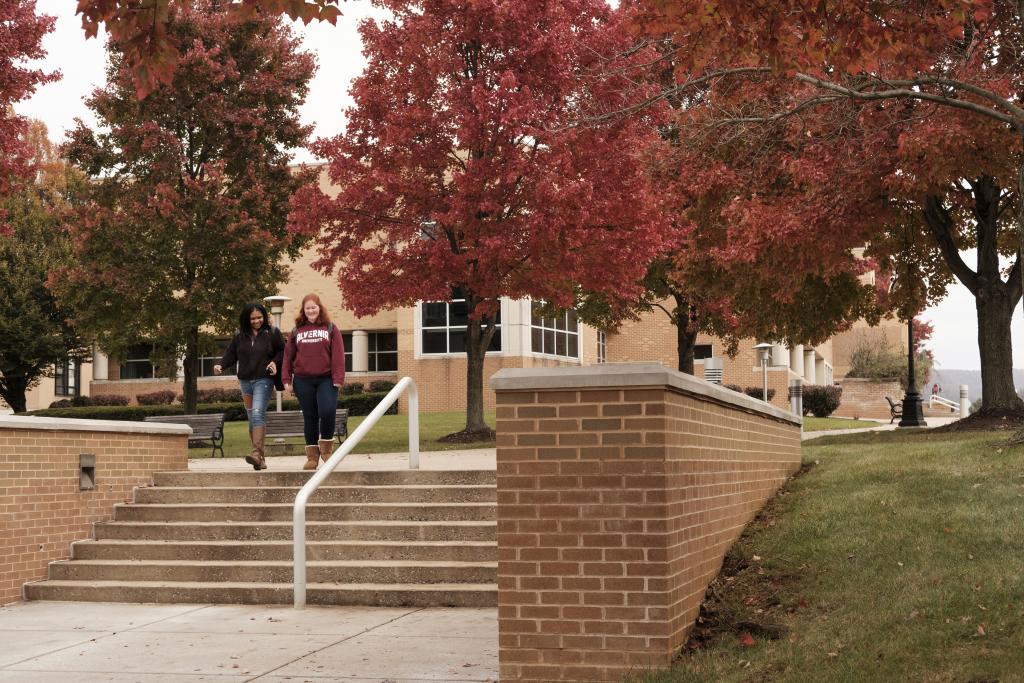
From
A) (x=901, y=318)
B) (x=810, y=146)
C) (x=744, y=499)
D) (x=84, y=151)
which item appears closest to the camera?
(x=744, y=499)

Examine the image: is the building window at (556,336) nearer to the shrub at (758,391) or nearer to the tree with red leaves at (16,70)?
the shrub at (758,391)

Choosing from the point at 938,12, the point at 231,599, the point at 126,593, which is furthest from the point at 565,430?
the point at 938,12

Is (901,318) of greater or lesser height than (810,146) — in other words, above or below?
below

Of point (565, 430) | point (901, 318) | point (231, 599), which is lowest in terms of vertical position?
point (231, 599)

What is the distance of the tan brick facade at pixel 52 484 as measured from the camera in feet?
33.1

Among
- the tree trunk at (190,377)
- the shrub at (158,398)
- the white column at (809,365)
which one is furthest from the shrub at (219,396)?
the white column at (809,365)

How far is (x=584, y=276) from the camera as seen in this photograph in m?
20.0

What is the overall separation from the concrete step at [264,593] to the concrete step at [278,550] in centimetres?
43

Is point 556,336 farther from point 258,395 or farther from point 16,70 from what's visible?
point 258,395

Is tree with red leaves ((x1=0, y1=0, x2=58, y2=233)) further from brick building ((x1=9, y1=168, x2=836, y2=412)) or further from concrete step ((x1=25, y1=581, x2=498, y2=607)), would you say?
brick building ((x1=9, y1=168, x2=836, y2=412))

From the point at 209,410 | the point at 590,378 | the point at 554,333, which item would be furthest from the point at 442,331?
the point at 590,378

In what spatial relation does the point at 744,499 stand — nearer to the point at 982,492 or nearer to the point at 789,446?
the point at 982,492

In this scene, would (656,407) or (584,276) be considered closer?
(656,407)

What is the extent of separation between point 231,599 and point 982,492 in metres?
6.35
